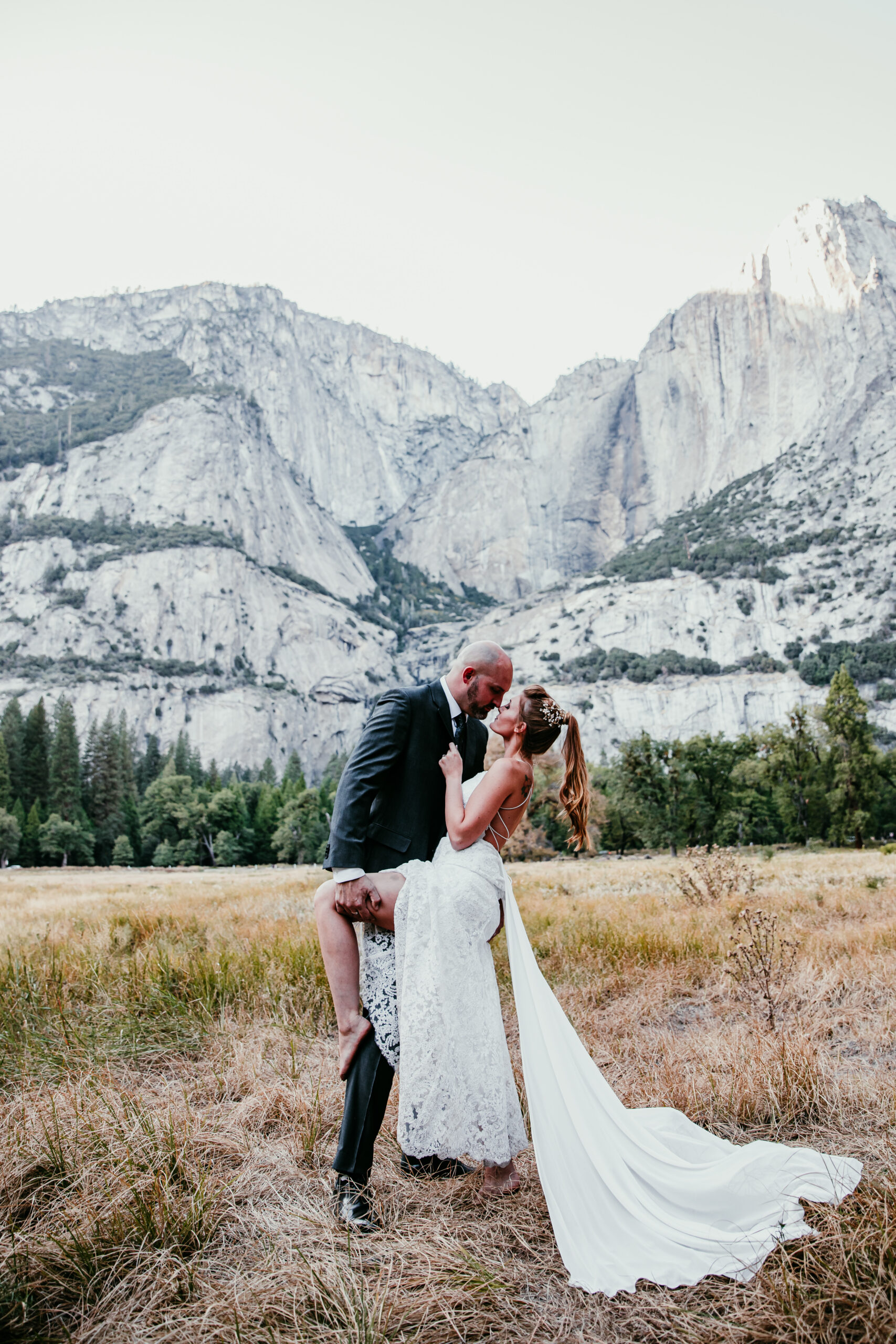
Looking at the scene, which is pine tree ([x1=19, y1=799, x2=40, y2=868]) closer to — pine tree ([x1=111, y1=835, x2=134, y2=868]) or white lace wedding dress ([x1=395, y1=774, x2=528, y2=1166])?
pine tree ([x1=111, y1=835, x2=134, y2=868])

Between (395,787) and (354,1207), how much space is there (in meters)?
1.68

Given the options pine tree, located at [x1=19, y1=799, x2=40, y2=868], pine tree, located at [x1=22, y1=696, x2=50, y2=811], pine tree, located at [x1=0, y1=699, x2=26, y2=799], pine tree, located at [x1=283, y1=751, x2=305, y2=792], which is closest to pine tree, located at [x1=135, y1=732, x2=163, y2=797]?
pine tree, located at [x1=283, y1=751, x2=305, y2=792]

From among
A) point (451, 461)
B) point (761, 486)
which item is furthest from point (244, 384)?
point (761, 486)

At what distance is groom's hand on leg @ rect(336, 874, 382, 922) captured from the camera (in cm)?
326

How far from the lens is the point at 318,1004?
19.3ft

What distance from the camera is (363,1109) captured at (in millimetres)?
3141

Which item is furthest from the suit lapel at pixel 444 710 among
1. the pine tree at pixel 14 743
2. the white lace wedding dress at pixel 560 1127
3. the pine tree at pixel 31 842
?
the pine tree at pixel 14 743

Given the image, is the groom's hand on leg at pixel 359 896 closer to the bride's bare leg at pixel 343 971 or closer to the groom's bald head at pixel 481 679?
the bride's bare leg at pixel 343 971

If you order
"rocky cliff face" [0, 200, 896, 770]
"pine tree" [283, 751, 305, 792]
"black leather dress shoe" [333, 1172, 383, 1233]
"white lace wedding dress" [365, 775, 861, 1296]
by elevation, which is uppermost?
"rocky cliff face" [0, 200, 896, 770]

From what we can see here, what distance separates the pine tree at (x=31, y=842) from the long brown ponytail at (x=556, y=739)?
59240 mm

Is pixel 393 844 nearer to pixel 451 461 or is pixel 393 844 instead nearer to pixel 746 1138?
pixel 746 1138

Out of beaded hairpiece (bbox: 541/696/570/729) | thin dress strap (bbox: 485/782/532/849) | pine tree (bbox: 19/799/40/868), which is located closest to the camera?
thin dress strap (bbox: 485/782/532/849)

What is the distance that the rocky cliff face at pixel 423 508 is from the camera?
100375 mm

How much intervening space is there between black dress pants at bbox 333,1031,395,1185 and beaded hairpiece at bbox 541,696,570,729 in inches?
63.7
